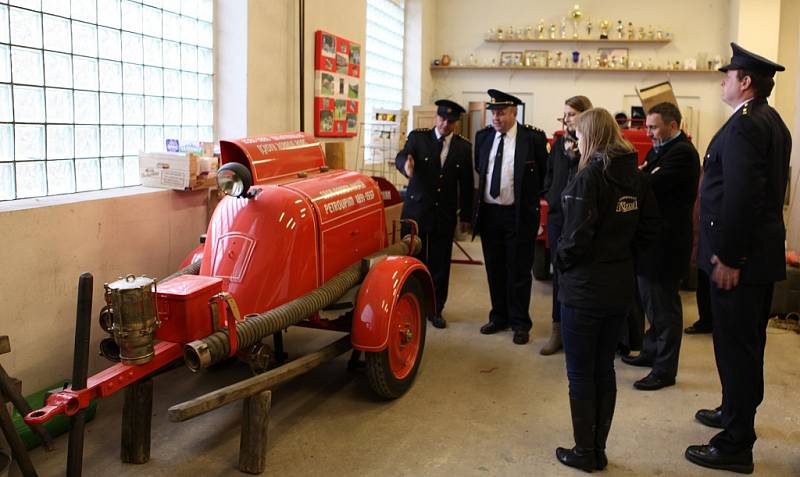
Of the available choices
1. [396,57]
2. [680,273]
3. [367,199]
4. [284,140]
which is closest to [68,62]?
[284,140]

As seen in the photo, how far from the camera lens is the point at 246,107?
4832 millimetres

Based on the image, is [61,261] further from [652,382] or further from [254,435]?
[652,382]

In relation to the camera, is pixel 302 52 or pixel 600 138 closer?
pixel 600 138

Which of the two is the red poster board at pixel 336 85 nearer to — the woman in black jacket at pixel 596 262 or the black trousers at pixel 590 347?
the woman in black jacket at pixel 596 262

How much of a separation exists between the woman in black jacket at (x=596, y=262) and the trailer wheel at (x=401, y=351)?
937mm

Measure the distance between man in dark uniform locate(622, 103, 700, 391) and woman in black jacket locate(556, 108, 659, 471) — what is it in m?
1.02

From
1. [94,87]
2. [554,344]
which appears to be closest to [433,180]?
[554,344]

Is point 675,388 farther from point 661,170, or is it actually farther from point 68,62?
point 68,62

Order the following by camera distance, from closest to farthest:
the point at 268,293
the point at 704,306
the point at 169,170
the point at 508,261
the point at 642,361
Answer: the point at 268,293 → the point at 169,170 → the point at 642,361 → the point at 508,261 → the point at 704,306

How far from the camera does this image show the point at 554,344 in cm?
434

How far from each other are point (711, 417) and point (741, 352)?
0.65m

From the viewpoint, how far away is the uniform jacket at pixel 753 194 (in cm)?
272

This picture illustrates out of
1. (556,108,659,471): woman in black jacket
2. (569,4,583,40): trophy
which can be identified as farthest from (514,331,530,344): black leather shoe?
(569,4,583,40): trophy

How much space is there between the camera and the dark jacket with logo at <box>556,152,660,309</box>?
2.63 m
